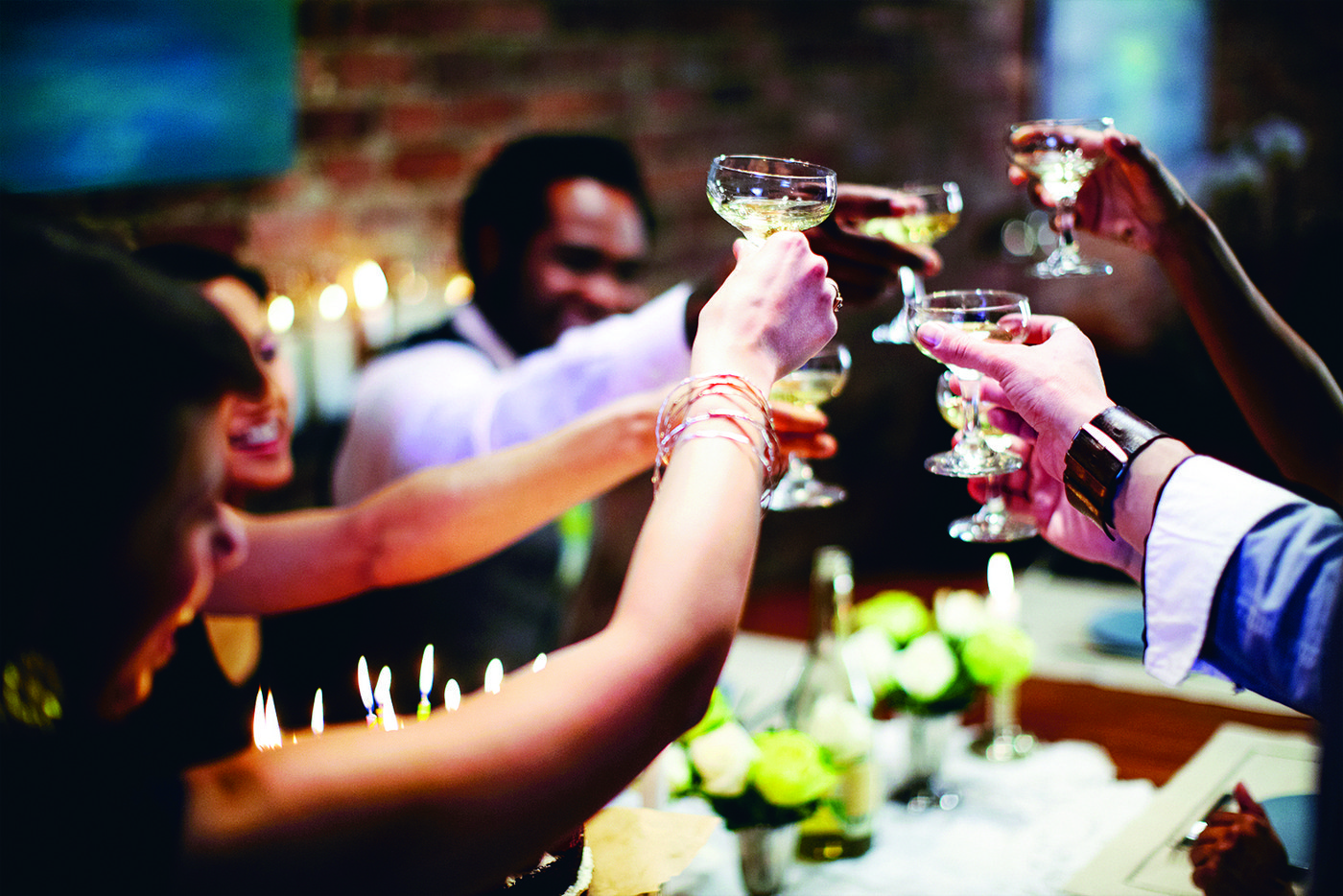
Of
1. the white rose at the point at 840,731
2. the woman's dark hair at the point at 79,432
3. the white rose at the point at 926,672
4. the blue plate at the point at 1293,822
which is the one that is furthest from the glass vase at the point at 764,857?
the woman's dark hair at the point at 79,432

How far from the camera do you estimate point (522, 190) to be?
7.77 feet

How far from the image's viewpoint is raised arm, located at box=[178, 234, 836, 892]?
595mm

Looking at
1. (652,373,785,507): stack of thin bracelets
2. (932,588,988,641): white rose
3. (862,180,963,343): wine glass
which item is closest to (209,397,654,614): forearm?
(862,180,963,343): wine glass

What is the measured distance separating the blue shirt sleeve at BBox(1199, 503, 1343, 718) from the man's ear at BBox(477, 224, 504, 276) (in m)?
1.90

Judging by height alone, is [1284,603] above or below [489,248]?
below

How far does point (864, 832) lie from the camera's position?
1.27 meters

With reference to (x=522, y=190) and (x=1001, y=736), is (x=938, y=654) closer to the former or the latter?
(x=1001, y=736)

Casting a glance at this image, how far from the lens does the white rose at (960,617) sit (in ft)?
4.75

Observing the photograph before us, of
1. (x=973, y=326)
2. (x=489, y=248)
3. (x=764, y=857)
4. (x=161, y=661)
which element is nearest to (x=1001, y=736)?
(x=764, y=857)

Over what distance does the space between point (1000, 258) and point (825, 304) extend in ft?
11.2

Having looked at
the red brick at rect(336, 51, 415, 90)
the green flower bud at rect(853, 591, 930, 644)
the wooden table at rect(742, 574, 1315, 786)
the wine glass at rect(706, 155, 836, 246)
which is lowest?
the wooden table at rect(742, 574, 1315, 786)

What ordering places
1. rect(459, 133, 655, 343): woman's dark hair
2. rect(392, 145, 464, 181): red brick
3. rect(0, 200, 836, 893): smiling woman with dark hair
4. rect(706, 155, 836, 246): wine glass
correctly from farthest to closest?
1. rect(392, 145, 464, 181): red brick
2. rect(459, 133, 655, 343): woman's dark hair
3. rect(706, 155, 836, 246): wine glass
4. rect(0, 200, 836, 893): smiling woman with dark hair

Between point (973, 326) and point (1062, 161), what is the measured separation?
0.86 ft

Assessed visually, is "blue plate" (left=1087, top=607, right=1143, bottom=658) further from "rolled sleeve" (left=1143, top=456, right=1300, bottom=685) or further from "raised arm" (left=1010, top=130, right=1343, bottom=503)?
"rolled sleeve" (left=1143, top=456, right=1300, bottom=685)
